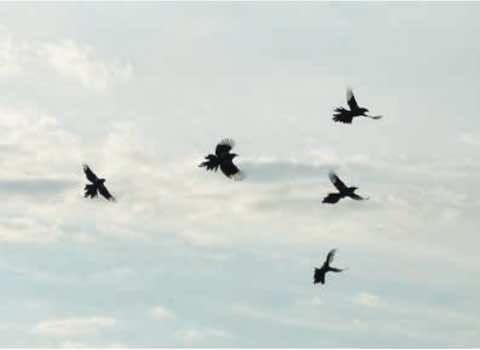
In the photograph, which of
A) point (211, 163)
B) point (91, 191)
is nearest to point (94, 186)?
point (91, 191)

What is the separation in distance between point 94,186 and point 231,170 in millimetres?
12730

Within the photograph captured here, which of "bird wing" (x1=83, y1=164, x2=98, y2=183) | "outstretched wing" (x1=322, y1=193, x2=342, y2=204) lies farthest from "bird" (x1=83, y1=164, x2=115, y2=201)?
"outstretched wing" (x1=322, y1=193, x2=342, y2=204)

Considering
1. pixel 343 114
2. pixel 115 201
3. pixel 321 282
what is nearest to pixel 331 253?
pixel 321 282

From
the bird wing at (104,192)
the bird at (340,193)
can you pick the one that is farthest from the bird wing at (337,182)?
the bird wing at (104,192)

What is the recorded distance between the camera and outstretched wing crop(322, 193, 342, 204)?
78750 millimetres

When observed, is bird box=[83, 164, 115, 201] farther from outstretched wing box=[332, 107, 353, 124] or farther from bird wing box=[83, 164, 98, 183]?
outstretched wing box=[332, 107, 353, 124]

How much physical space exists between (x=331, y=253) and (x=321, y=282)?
8.83 ft

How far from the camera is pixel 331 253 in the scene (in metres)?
83.4

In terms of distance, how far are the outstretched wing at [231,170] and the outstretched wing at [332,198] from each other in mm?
8774

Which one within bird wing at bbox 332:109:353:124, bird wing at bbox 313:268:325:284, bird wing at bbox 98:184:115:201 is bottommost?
bird wing at bbox 313:268:325:284

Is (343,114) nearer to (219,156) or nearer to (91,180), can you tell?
(219,156)

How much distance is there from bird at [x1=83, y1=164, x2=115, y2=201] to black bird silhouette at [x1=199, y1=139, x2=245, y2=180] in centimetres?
1052

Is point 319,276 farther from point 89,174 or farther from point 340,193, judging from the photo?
point 89,174

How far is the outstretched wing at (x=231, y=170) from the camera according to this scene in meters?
72.8
